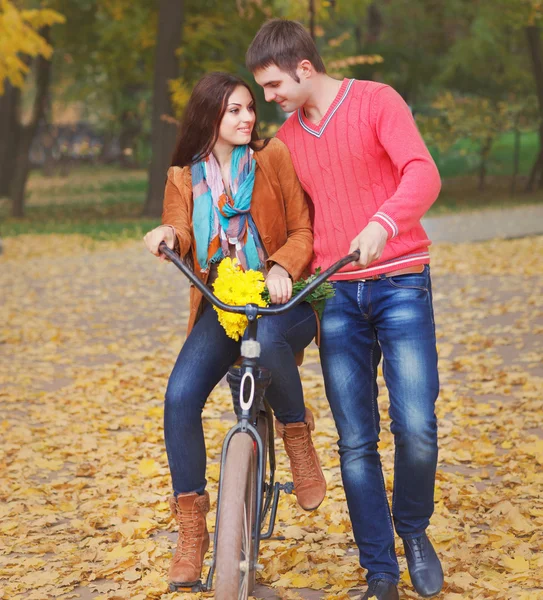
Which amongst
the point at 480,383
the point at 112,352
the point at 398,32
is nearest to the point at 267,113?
the point at 398,32

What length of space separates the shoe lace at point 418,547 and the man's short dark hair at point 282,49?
5.62 ft

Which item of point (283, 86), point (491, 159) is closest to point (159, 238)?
point (283, 86)

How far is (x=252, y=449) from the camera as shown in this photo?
3.26m

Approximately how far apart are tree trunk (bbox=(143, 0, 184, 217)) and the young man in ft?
63.9

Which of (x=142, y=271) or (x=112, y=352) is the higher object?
(x=142, y=271)

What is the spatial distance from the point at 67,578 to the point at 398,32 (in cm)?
3228

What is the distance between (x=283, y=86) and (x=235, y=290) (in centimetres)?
74

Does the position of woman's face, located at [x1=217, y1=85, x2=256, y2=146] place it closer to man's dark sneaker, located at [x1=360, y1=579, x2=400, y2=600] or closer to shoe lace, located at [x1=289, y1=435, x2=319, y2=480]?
shoe lace, located at [x1=289, y1=435, x2=319, y2=480]

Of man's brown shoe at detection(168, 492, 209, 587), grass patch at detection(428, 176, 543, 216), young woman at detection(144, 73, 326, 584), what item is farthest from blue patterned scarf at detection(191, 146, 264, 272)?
grass patch at detection(428, 176, 543, 216)

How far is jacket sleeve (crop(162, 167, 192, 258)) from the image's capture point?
359 centimetres

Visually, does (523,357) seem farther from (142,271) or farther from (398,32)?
(398,32)

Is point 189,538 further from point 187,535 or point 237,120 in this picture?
point 237,120

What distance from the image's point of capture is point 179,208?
366 cm

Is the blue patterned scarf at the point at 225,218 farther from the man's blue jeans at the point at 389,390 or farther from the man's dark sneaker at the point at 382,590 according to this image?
the man's dark sneaker at the point at 382,590
